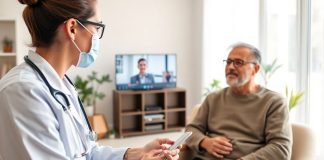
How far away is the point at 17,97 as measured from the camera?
852mm

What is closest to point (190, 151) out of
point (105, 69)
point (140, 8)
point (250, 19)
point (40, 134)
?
point (40, 134)

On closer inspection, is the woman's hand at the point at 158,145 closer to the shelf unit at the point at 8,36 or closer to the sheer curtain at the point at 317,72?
the sheer curtain at the point at 317,72

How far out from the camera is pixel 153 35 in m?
4.89

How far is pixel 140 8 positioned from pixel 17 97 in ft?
13.4

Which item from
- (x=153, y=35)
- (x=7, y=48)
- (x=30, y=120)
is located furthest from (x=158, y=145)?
(x=153, y=35)

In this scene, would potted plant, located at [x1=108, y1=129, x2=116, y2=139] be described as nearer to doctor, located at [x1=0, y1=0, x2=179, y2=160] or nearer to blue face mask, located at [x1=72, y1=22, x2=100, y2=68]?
doctor, located at [x1=0, y1=0, x2=179, y2=160]

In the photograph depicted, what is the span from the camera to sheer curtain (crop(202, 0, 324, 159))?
118 inches

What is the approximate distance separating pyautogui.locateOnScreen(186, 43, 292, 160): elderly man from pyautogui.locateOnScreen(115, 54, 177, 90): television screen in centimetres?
232

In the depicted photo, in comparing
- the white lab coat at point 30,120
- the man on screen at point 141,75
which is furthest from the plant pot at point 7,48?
the white lab coat at point 30,120

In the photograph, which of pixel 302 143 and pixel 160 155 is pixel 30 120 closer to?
pixel 160 155

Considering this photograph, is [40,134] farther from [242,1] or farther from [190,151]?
[242,1]

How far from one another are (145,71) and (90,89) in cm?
81

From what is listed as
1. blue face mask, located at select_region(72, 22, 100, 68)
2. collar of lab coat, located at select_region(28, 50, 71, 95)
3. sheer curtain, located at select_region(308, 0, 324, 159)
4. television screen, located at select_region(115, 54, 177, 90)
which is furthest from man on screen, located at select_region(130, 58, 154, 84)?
collar of lab coat, located at select_region(28, 50, 71, 95)

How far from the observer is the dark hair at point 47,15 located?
986 millimetres
